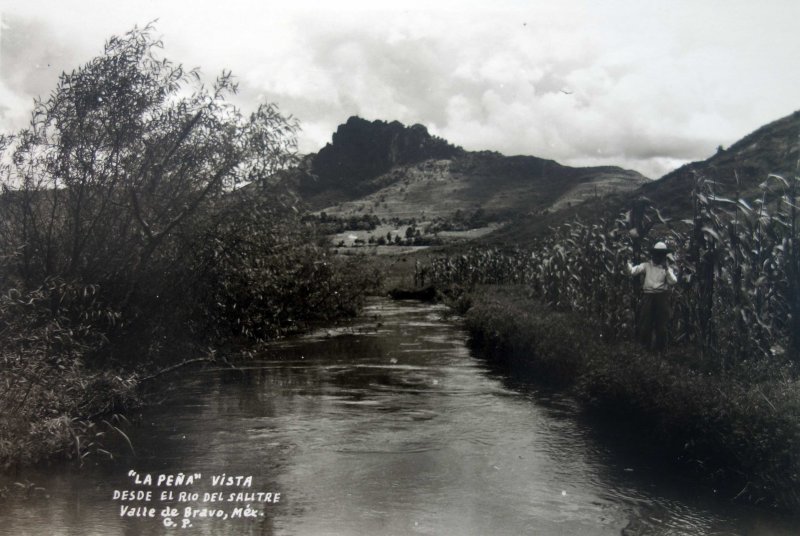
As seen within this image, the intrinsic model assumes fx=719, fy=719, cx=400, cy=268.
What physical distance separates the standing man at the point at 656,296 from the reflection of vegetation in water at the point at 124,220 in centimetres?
705

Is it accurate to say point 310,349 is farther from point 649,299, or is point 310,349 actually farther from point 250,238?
point 649,299

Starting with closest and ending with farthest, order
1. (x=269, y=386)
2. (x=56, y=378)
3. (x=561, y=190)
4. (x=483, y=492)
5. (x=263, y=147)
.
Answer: (x=483, y=492) < (x=56, y=378) < (x=263, y=147) < (x=269, y=386) < (x=561, y=190)

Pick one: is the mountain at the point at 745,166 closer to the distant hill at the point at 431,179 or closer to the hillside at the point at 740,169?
the hillside at the point at 740,169

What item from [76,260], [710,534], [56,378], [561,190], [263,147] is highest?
[561,190]

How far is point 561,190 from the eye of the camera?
126 meters

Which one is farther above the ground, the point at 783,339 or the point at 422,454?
the point at 783,339

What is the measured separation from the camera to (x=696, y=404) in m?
9.44

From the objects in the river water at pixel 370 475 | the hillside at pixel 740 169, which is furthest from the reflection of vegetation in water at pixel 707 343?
the hillside at pixel 740 169

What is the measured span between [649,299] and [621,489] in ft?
15.5

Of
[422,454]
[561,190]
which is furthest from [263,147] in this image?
[561,190]

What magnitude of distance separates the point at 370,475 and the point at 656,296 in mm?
6369

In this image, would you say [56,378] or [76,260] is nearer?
[56,378]

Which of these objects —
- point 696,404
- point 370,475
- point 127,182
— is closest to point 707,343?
point 696,404

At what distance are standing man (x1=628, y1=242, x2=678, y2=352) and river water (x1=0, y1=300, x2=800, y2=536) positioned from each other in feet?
6.59
